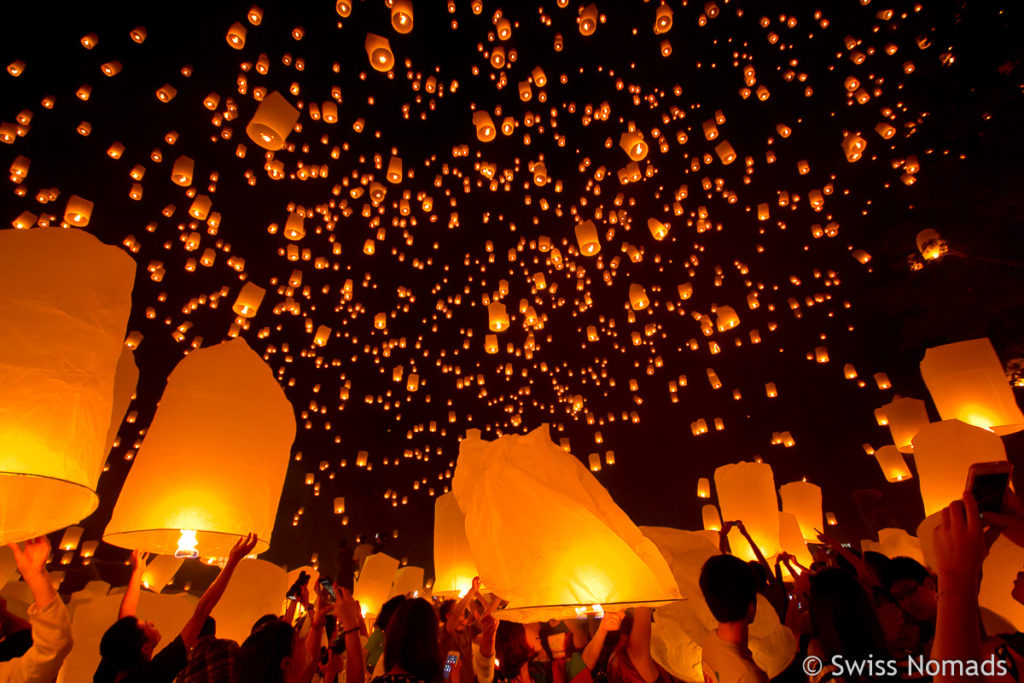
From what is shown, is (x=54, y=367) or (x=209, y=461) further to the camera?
(x=209, y=461)

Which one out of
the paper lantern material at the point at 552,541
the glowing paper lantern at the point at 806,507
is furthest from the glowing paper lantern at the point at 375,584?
the paper lantern material at the point at 552,541

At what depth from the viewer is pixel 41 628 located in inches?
81.6

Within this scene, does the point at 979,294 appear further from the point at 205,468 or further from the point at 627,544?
the point at 205,468

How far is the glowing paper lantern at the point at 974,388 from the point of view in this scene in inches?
173

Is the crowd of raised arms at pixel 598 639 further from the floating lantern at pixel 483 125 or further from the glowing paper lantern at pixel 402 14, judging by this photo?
the floating lantern at pixel 483 125

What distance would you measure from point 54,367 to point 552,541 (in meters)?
1.72

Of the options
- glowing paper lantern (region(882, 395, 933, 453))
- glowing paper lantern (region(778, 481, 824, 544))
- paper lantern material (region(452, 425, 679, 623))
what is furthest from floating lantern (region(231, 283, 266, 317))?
glowing paper lantern (region(882, 395, 933, 453))

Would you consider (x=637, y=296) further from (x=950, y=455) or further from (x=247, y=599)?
(x=247, y=599)

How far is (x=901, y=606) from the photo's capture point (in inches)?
93.4

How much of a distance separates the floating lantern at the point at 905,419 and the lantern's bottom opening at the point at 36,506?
836cm

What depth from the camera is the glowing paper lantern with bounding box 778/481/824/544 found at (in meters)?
7.29

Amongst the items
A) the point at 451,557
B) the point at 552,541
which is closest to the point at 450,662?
the point at 552,541

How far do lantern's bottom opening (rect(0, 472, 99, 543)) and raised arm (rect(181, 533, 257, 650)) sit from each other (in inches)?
20.6

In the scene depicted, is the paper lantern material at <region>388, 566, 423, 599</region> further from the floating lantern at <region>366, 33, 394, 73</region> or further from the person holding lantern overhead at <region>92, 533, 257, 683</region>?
the floating lantern at <region>366, 33, 394, 73</region>
